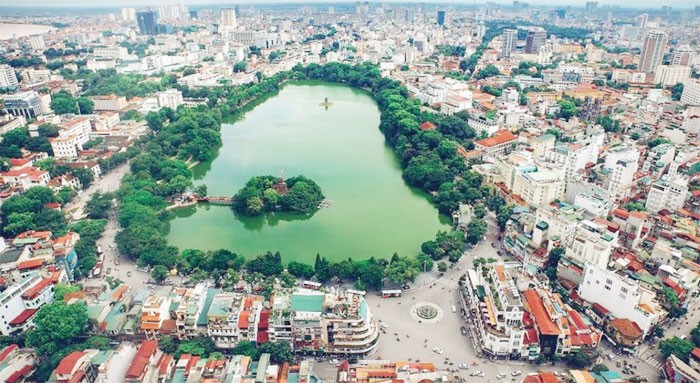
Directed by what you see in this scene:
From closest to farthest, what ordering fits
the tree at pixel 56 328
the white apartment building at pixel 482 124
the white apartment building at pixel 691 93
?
the tree at pixel 56 328
the white apartment building at pixel 482 124
the white apartment building at pixel 691 93

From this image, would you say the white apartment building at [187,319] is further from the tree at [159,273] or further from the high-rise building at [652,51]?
the high-rise building at [652,51]

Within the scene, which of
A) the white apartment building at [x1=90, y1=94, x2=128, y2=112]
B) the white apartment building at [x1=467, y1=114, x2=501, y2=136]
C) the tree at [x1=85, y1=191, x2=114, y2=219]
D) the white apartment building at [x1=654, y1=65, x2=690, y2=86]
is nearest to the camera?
the tree at [x1=85, y1=191, x2=114, y2=219]

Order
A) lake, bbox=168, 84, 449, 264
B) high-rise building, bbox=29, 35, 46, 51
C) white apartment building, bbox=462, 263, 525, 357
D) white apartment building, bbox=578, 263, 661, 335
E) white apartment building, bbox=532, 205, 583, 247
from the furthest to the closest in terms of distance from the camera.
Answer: high-rise building, bbox=29, 35, 46, 51 → lake, bbox=168, 84, 449, 264 → white apartment building, bbox=532, 205, 583, 247 → white apartment building, bbox=578, 263, 661, 335 → white apartment building, bbox=462, 263, 525, 357

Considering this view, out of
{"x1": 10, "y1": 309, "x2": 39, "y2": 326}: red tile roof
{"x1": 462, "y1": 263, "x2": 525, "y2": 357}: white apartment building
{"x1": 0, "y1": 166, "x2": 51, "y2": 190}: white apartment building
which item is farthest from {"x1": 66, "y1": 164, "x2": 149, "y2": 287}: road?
{"x1": 462, "y1": 263, "x2": 525, "y2": 357}: white apartment building

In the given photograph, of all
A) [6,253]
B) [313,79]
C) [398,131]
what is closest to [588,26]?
[313,79]

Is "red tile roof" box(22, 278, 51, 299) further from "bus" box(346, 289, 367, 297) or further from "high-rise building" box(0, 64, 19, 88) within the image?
"high-rise building" box(0, 64, 19, 88)

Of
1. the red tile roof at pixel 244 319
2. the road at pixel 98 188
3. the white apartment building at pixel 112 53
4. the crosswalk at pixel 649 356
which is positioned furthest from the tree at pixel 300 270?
the white apartment building at pixel 112 53
